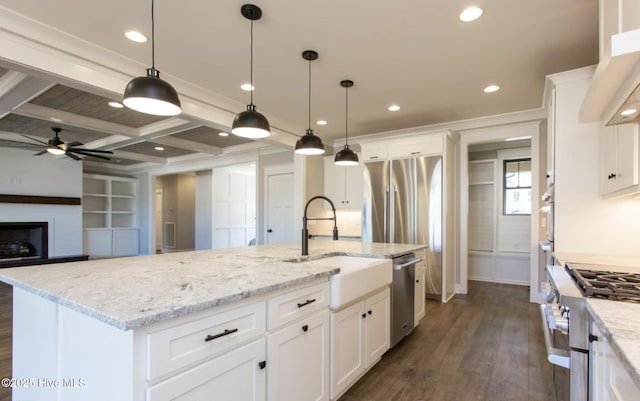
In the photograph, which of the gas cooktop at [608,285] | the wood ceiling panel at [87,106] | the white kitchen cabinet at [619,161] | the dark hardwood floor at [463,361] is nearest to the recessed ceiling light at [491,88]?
the white kitchen cabinet at [619,161]

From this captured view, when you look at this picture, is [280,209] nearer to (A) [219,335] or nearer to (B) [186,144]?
(B) [186,144]

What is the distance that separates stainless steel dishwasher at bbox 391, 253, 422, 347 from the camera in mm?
2824

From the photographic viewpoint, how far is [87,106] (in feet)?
14.4

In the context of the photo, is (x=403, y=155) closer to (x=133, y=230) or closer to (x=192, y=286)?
(x=192, y=286)

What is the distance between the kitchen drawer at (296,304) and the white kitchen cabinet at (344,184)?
3891 millimetres

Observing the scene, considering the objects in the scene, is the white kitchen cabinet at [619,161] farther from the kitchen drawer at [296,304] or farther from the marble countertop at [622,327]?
the kitchen drawer at [296,304]

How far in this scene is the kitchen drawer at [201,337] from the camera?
1059 mm

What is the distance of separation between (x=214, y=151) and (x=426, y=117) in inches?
173

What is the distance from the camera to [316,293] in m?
1.84

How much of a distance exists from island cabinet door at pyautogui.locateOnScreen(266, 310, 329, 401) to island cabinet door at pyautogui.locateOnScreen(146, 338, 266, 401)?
0.08 metres

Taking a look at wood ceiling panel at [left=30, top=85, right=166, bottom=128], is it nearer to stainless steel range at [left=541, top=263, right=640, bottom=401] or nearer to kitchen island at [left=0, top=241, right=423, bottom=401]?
kitchen island at [left=0, top=241, right=423, bottom=401]

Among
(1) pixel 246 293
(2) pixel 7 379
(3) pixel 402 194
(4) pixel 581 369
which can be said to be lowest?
(2) pixel 7 379

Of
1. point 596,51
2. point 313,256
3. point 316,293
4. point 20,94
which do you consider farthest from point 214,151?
point 596,51

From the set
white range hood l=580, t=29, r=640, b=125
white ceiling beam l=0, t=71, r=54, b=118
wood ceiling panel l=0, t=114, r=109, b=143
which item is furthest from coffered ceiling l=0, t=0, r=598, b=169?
wood ceiling panel l=0, t=114, r=109, b=143
